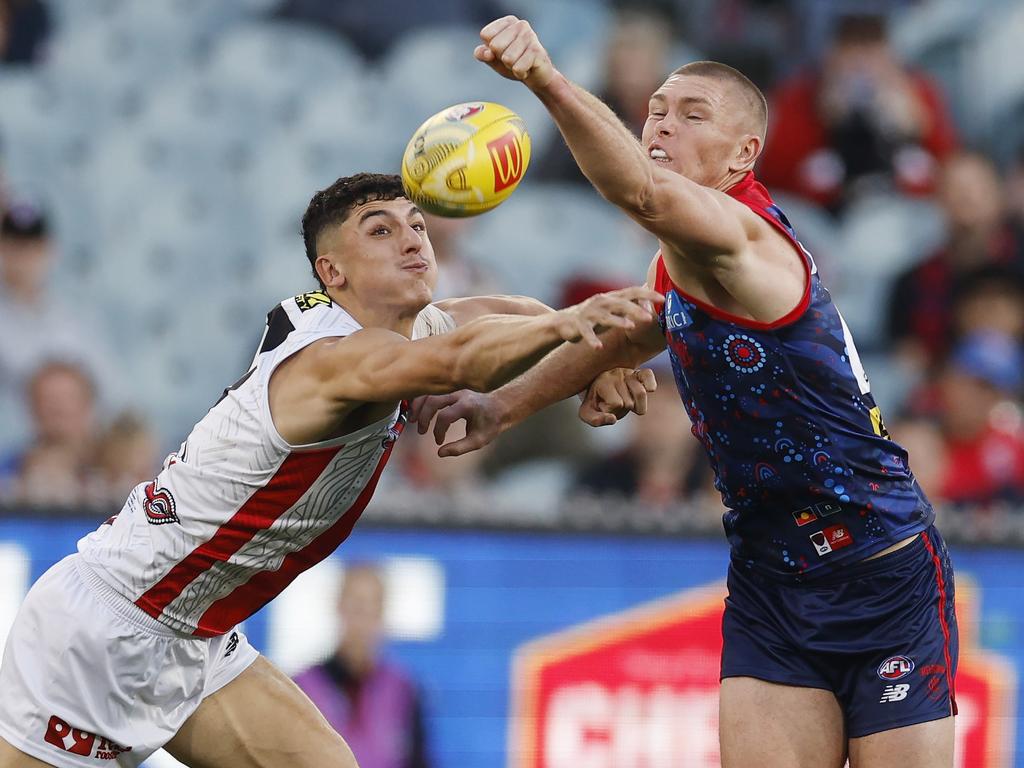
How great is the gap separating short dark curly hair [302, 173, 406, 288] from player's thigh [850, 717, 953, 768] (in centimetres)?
Answer: 244

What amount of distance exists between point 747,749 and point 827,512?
0.84 meters

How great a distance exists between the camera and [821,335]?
527 centimetres

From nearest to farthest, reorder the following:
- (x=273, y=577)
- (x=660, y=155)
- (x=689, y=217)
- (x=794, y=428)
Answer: (x=689, y=217) → (x=794, y=428) → (x=660, y=155) → (x=273, y=577)

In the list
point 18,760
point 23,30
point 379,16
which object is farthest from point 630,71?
point 18,760

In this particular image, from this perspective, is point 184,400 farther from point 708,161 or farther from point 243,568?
point 708,161

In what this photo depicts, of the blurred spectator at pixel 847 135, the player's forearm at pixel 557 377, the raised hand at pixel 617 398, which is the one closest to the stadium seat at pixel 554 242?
the blurred spectator at pixel 847 135

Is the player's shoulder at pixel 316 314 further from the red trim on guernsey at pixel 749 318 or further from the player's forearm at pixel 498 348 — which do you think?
the red trim on guernsey at pixel 749 318

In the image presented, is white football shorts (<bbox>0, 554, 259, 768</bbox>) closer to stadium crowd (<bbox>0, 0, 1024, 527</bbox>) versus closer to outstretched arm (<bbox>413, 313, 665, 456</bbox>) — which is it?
outstretched arm (<bbox>413, 313, 665, 456</bbox>)

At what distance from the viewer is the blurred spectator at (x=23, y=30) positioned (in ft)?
36.7

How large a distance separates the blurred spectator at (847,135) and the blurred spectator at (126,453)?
15.3 ft

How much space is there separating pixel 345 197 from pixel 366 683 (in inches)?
153

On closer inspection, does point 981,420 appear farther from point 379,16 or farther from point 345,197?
point 345,197

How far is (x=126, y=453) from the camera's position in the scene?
1015cm

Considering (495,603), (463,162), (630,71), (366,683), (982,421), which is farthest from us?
(630,71)
